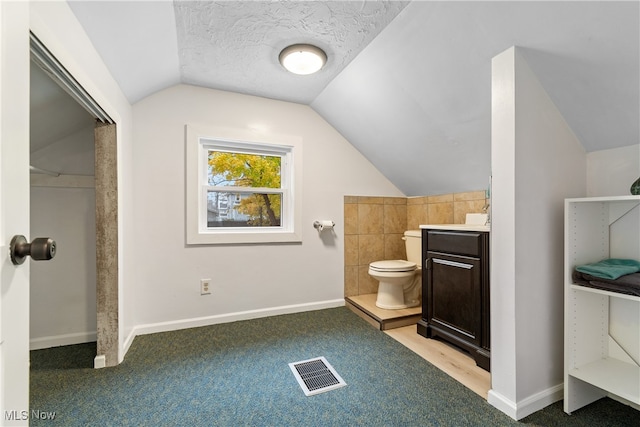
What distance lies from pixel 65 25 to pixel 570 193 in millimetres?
2504

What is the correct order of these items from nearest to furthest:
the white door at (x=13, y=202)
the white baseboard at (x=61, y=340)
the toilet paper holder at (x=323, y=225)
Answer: the white door at (x=13, y=202)
the white baseboard at (x=61, y=340)
the toilet paper holder at (x=323, y=225)

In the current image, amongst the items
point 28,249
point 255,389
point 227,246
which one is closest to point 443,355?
point 255,389

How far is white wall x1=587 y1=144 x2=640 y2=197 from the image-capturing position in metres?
1.51

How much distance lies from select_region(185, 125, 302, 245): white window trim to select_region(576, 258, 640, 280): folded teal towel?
82.3 inches

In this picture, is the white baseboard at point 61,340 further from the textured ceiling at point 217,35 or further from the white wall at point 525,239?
the white wall at point 525,239

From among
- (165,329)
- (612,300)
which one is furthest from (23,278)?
(612,300)

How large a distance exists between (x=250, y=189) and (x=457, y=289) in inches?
76.8

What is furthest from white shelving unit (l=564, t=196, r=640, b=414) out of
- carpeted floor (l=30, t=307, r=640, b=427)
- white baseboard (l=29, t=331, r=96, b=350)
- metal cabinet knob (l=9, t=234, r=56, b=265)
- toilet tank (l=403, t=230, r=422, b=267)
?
white baseboard (l=29, t=331, r=96, b=350)

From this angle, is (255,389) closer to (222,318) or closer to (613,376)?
(222,318)

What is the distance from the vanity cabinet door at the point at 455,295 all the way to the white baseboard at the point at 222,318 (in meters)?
1.08

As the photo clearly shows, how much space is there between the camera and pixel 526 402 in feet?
4.72

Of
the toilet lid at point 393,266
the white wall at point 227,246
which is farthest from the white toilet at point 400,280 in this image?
the white wall at point 227,246

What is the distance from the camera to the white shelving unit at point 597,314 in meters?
1.46

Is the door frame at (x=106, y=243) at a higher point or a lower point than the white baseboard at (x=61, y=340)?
higher
